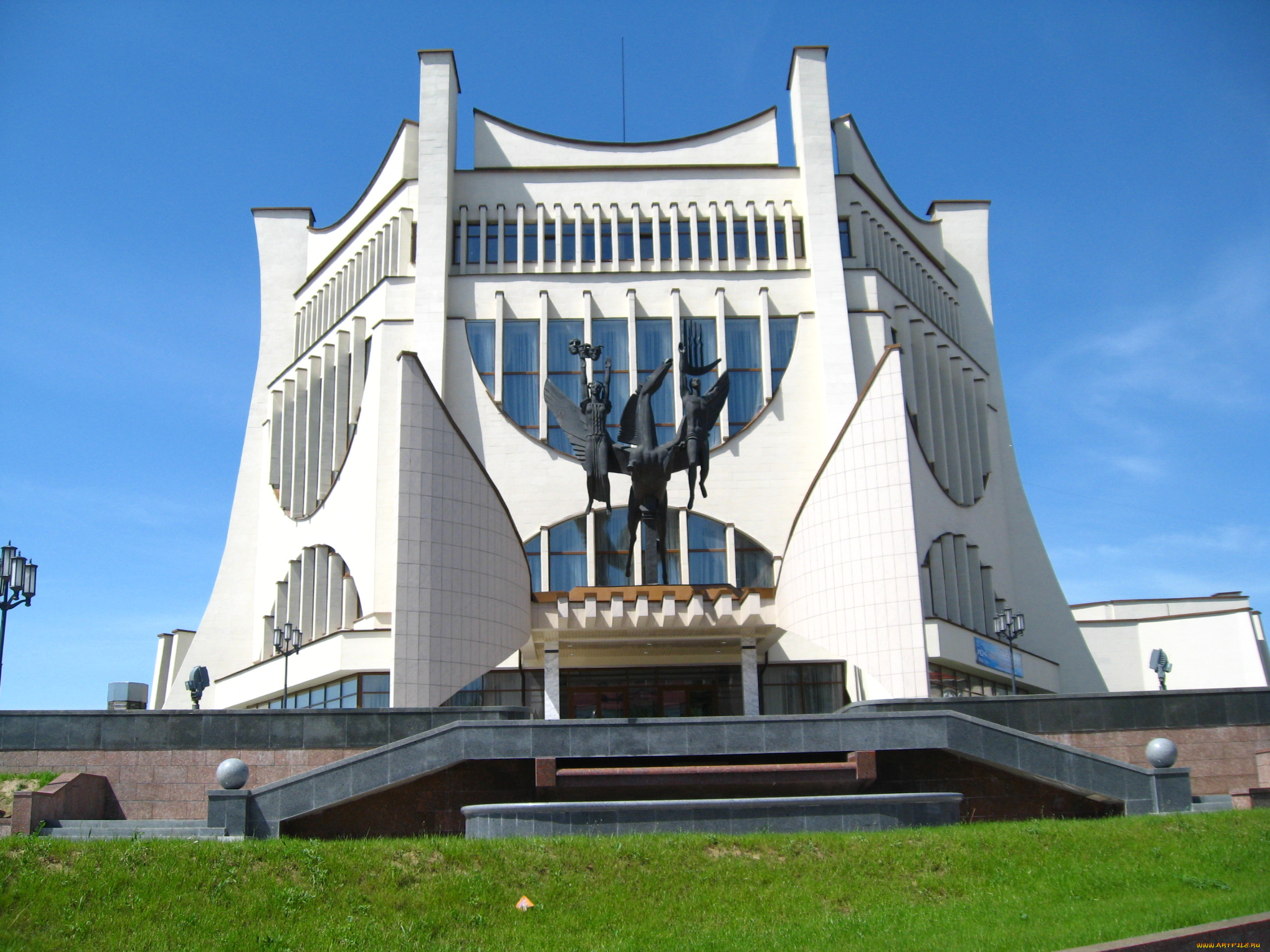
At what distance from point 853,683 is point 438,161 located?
63.2 feet

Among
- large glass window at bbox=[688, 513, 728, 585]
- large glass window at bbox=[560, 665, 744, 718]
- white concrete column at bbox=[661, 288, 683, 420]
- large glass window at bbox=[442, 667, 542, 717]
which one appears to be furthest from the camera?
white concrete column at bbox=[661, 288, 683, 420]

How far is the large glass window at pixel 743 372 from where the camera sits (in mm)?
36062

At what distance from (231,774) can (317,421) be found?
22926mm

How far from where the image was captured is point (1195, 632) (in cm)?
4206

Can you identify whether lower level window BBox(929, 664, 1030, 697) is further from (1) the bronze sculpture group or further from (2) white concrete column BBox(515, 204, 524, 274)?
(2) white concrete column BBox(515, 204, 524, 274)

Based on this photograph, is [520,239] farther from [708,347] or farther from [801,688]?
[801,688]

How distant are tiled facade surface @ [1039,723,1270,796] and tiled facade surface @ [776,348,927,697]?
4448 mm

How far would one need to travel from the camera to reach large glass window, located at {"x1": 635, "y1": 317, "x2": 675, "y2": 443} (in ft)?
116

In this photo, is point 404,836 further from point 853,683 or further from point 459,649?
point 853,683

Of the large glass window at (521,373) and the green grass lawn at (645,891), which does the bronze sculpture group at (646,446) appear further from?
the green grass lawn at (645,891)

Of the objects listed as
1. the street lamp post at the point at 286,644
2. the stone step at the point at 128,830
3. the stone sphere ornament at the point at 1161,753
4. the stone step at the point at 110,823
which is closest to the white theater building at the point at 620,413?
the street lamp post at the point at 286,644

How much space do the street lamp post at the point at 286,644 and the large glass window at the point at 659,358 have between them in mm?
11099

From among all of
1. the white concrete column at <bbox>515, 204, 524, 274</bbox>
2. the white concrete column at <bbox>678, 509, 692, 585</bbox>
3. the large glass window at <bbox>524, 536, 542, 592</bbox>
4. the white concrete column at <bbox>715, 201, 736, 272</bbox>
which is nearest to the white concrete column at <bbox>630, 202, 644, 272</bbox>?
the white concrete column at <bbox>715, 201, 736, 272</bbox>

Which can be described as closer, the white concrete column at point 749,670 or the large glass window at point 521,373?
the white concrete column at point 749,670
